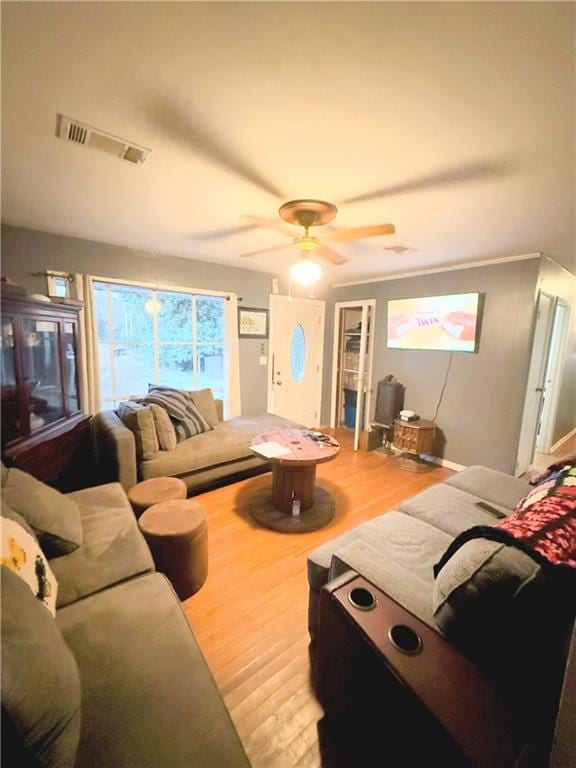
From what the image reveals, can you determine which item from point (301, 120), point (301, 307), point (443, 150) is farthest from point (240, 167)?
point (301, 307)

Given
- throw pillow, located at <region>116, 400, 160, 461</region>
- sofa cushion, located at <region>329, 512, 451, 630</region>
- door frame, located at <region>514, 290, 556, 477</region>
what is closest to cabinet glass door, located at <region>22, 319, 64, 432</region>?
throw pillow, located at <region>116, 400, 160, 461</region>

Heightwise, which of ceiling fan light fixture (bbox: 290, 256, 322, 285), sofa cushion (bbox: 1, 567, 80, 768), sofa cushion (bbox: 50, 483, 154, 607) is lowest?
A: sofa cushion (bbox: 50, 483, 154, 607)

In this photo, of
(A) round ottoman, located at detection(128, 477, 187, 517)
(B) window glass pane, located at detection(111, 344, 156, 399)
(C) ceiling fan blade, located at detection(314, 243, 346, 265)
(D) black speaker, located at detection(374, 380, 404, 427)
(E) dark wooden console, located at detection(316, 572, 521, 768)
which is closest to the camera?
(E) dark wooden console, located at detection(316, 572, 521, 768)

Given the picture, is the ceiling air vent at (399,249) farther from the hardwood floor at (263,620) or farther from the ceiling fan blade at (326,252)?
the hardwood floor at (263,620)

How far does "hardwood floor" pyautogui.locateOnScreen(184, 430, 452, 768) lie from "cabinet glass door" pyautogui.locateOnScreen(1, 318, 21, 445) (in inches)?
56.8

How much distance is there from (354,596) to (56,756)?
84 cm

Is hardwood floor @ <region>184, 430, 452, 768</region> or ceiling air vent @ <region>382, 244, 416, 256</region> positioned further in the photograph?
ceiling air vent @ <region>382, 244, 416, 256</region>

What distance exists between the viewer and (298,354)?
15.0 feet

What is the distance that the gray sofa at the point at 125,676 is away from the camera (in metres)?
0.71

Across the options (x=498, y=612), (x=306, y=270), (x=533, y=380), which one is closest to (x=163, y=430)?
(x=306, y=270)

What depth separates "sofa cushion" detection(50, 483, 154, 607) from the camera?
1.25 metres

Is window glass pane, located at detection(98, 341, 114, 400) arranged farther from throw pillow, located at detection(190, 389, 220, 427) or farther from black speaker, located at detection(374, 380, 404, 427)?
black speaker, located at detection(374, 380, 404, 427)

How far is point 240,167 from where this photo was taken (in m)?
1.57

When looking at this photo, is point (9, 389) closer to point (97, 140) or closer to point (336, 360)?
point (97, 140)
